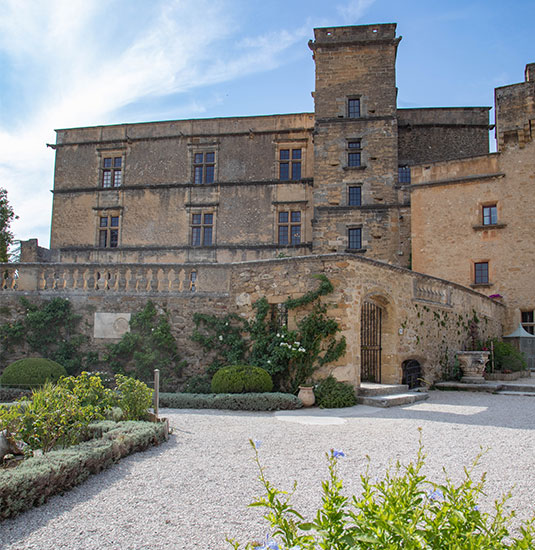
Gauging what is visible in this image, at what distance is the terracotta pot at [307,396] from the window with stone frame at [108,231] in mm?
17985

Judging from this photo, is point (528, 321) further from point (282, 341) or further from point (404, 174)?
point (282, 341)

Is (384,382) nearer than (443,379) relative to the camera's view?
Yes

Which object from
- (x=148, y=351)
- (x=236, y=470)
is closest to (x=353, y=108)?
(x=148, y=351)

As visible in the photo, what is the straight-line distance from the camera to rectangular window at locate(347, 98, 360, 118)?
2267 cm

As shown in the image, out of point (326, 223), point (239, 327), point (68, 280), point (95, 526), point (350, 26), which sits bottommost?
point (95, 526)

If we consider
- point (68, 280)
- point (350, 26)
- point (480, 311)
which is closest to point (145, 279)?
point (68, 280)

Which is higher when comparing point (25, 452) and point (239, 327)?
point (239, 327)

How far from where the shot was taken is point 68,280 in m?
11.7

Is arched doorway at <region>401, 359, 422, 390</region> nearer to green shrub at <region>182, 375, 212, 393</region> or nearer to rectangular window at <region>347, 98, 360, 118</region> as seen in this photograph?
green shrub at <region>182, 375, 212, 393</region>

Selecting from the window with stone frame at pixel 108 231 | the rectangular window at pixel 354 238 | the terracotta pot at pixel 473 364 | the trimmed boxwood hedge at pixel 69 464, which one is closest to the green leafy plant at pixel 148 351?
the trimmed boxwood hedge at pixel 69 464

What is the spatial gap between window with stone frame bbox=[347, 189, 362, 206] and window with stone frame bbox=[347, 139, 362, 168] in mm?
1009

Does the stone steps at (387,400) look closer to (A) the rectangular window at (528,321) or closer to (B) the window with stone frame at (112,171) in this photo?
(A) the rectangular window at (528,321)

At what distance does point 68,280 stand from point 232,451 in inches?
300

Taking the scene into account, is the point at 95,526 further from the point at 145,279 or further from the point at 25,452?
the point at 145,279
